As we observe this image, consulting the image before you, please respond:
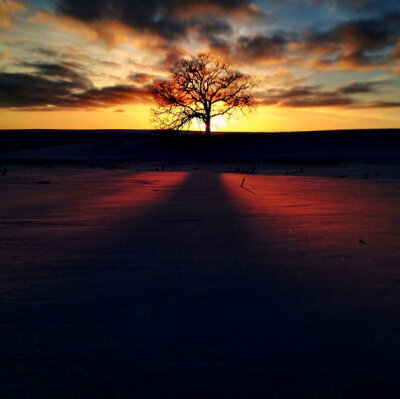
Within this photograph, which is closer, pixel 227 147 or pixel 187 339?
pixel 187 339

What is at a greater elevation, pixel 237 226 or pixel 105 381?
pixel 105 381

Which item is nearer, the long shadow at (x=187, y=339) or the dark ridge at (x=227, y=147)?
the long shadow at (x=187, y=339)

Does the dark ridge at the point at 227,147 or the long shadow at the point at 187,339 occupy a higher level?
the long shadow at the point at 187,339

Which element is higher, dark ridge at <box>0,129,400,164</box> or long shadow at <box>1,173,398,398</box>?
long shadow at <box>1,173,398,398</box>

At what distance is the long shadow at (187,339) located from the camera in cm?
84

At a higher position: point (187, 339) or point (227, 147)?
point (187, 339)

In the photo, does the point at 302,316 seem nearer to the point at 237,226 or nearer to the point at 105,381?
the point at 105,381

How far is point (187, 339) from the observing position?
3.32 feet

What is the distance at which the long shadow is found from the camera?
0.84 meters

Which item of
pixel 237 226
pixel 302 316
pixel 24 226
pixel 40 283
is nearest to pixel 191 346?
pixel 302 316

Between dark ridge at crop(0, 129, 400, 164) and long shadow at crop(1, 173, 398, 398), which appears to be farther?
dark ridge at crop(0, 129, 400, 164)

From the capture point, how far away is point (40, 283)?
1396 mm

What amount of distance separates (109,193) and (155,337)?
348 centimetres

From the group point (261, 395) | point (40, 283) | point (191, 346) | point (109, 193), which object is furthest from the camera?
point (109, 193)
